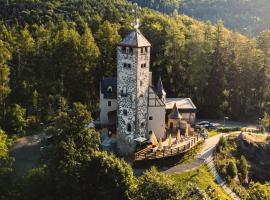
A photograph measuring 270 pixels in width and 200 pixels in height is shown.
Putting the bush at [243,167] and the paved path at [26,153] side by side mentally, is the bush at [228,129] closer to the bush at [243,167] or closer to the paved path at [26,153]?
the bush at [243,167]

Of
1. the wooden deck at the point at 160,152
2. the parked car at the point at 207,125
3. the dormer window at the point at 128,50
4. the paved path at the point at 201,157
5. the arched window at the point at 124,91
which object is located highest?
the dormer window at the point at 128,50

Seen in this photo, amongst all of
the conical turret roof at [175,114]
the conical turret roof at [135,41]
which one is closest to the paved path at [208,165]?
the conical turret roof at [175,114]

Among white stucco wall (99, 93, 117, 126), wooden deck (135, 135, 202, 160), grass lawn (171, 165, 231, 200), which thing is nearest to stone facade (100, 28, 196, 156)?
wooden deck (135, 135, 202, 160)

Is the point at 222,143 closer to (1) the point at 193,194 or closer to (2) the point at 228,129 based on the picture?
(2) the point at 228,129

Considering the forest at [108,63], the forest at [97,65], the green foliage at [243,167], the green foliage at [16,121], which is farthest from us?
the forest at [108,63]

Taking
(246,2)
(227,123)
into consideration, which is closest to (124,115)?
(227,123)

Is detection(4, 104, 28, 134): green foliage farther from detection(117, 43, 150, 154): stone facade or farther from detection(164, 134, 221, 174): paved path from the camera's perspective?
detection(164, 134, 221, 174): paved path

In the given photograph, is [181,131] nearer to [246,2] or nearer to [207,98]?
[207,98]
